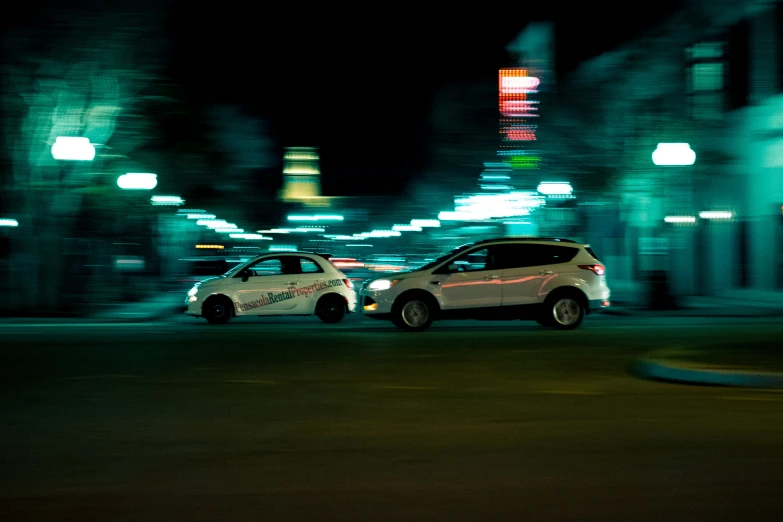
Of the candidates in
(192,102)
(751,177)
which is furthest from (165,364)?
(751,177)

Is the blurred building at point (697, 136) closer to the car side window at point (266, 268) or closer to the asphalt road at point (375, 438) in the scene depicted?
the car side window at point (266, 268)

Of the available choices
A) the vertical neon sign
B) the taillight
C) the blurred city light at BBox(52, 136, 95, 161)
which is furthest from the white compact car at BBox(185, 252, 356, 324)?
the vertical neon sign

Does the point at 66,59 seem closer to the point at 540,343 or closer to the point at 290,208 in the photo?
the point at 540,343

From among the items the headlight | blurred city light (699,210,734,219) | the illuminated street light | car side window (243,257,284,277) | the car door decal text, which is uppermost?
blurred city light (699,210,734,219)

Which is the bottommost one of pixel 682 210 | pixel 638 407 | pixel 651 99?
pixel 638 407

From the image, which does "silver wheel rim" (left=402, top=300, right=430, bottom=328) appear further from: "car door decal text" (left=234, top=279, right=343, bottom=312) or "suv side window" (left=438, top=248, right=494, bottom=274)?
"car door decal text" (left=234, top=279, right=343, bottom=312)

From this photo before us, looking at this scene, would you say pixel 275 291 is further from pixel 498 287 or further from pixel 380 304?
pixel 498 287

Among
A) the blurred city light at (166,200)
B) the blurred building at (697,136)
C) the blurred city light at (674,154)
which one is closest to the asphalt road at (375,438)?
the blurred city light at (674,154)

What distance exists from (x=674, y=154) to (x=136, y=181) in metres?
15.0

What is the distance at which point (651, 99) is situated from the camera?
28375mm

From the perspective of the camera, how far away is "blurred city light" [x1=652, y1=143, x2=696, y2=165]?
26.0 meters

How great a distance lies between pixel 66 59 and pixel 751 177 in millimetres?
21359

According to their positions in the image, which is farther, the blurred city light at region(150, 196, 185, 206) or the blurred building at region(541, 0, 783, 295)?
the blurred city light at region(150, 196, 185, 206)

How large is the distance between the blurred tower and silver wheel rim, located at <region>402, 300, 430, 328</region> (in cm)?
16192
